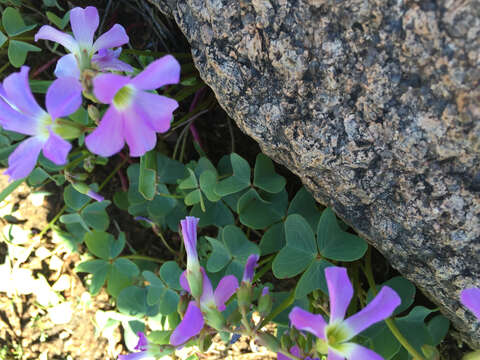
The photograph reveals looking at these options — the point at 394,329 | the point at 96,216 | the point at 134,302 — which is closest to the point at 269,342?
the point at 394,329

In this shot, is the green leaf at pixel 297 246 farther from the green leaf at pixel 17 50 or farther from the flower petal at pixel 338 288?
the green leaf at pixel 17 50

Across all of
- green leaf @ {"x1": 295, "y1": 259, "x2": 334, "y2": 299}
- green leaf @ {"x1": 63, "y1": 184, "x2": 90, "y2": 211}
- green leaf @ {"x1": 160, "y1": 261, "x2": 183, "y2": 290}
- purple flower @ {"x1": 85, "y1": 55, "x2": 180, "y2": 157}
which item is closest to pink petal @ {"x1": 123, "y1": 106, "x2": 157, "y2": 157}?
purple flower @ {"x1": 85, "y1": 55, "x2": 180, "y2": 157}

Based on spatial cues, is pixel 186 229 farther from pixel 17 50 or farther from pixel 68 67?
pixel 17 50

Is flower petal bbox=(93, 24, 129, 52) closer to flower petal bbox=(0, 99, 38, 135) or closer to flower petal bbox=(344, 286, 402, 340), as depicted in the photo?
flower petal bbox=(0, 99, 38, 135)

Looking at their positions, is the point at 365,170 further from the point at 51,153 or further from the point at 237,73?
the point at 51,153

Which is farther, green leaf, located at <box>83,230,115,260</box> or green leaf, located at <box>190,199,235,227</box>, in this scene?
green leaf, located at <box>83,230,115,260</box>

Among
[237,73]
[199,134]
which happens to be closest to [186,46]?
[199,134]
